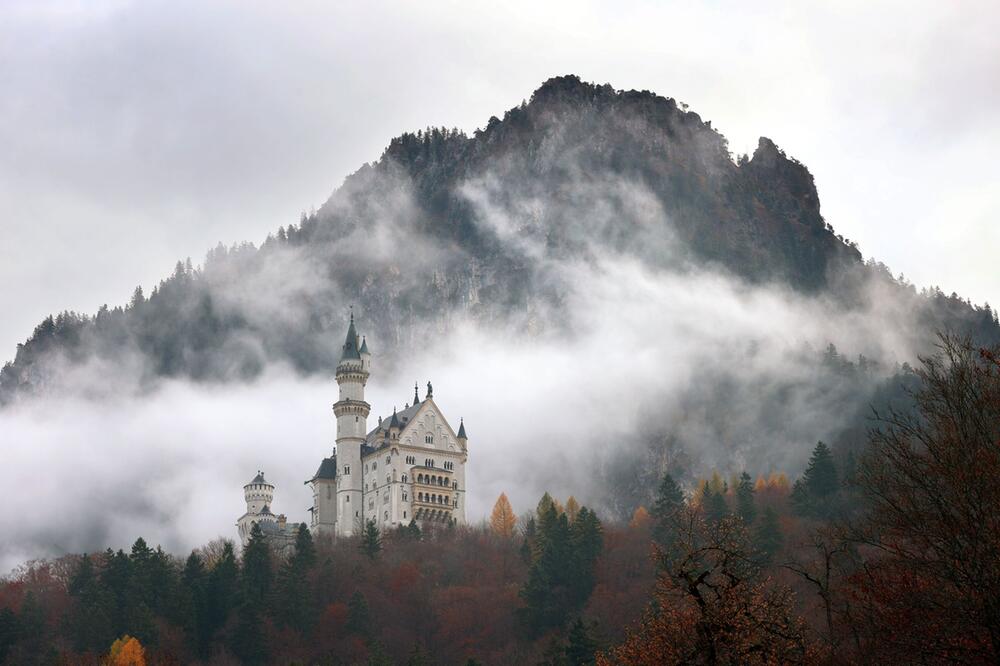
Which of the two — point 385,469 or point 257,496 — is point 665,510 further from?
point 257,496

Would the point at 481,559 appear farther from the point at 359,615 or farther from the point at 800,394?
the point at 800,394

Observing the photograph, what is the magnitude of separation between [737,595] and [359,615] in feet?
208

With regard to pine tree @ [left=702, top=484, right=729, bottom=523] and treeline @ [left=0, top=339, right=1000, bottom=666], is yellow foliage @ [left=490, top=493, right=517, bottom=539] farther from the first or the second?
pine tree @ [left=702, top=484, right=729, bottom=523]

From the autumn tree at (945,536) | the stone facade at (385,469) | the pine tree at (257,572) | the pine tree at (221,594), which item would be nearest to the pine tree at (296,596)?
the pine tree at (257,572)

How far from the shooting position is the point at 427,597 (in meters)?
102

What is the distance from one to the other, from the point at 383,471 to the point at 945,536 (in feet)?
335

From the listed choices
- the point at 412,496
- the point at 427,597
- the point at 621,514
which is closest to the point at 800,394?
the point at 621,514

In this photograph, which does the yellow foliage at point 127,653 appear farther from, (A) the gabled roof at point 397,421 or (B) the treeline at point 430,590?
(A) the gabled roof at point 397,421

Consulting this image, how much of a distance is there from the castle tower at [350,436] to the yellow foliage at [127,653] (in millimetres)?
48158

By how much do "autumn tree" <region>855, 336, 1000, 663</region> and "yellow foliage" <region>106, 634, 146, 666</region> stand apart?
55864 millimetres

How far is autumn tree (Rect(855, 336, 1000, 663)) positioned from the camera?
32062mm

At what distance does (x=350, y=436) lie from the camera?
13762 centimetres

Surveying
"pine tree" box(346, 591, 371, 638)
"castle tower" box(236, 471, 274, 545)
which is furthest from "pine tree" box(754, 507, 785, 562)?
"castle tower" box(236, 471, 274, 545)

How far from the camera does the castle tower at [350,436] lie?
13550 cm
